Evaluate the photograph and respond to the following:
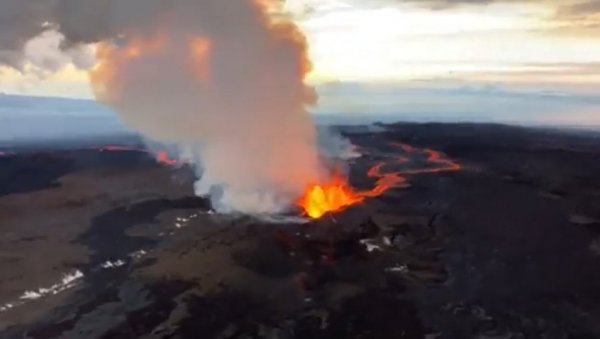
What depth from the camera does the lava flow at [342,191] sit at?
165 feet

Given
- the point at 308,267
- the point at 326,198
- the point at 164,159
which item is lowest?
the point at 308,267

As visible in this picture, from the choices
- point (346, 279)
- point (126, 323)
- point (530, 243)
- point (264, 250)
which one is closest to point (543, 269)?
point (530, 243)

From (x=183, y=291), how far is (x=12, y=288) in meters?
8.66

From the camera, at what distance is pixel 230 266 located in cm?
3797

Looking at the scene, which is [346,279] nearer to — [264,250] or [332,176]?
[264,250]

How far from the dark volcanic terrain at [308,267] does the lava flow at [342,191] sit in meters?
1.62

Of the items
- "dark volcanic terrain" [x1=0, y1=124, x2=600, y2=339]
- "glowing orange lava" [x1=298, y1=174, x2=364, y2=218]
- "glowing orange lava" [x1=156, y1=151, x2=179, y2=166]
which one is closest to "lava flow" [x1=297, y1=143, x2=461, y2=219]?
"glowing orange lava" [x1=298, y1=174, x2=364, y2=218]

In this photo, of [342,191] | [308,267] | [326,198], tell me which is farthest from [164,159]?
[308,267]

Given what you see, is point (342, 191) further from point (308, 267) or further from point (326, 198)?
point (308, 267)

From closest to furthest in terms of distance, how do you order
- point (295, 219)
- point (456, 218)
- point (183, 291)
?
point (183, 291) < point (295, 219) < point (456, 218)

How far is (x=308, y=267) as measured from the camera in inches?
1465

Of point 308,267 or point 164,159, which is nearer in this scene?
point 308,267

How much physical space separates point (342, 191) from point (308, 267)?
781 inches

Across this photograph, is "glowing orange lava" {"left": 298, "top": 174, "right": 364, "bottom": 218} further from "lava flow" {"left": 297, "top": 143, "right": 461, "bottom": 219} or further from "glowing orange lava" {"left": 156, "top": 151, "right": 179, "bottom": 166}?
"glowing orange lava" {"left": 156, "top": 151, "right": 179, "bottom": 166}
